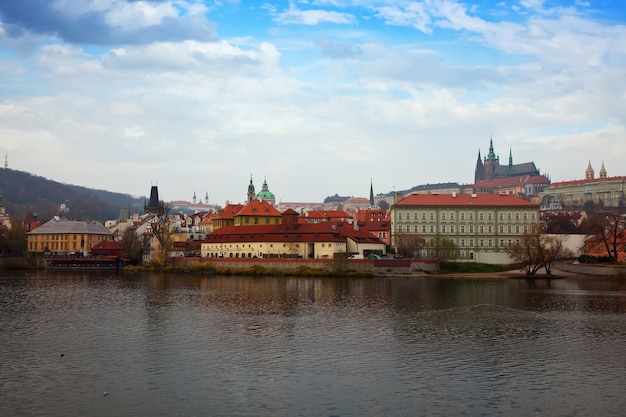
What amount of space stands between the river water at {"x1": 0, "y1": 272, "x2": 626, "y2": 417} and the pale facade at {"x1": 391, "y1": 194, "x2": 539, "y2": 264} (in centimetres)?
4130

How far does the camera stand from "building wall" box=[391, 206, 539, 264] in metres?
90.9

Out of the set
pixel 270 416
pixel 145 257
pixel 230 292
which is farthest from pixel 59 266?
pixel 270 416

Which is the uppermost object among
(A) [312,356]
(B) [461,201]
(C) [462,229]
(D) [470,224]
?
(B) [461,201]

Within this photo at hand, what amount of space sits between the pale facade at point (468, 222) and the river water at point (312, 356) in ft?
135

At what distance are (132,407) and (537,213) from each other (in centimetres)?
8066

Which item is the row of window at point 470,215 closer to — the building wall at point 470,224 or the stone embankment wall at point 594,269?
the building wall at point 470,224

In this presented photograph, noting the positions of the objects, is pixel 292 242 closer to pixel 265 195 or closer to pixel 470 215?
pixel 470 215

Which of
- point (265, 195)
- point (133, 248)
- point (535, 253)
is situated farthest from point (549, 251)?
point (265, 195)

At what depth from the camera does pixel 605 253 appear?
3292 inches

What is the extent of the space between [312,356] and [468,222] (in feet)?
221

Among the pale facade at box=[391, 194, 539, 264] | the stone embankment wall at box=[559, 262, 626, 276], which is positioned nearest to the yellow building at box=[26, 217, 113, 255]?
the pale facade at box=[391, 194, 539, 264]

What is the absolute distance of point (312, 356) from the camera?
2706 centimetres

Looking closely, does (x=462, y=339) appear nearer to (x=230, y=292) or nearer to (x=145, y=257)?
(x=230, y=292)

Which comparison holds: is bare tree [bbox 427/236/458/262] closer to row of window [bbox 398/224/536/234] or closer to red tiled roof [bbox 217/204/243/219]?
row of window [bbox 398/224/536/234]
